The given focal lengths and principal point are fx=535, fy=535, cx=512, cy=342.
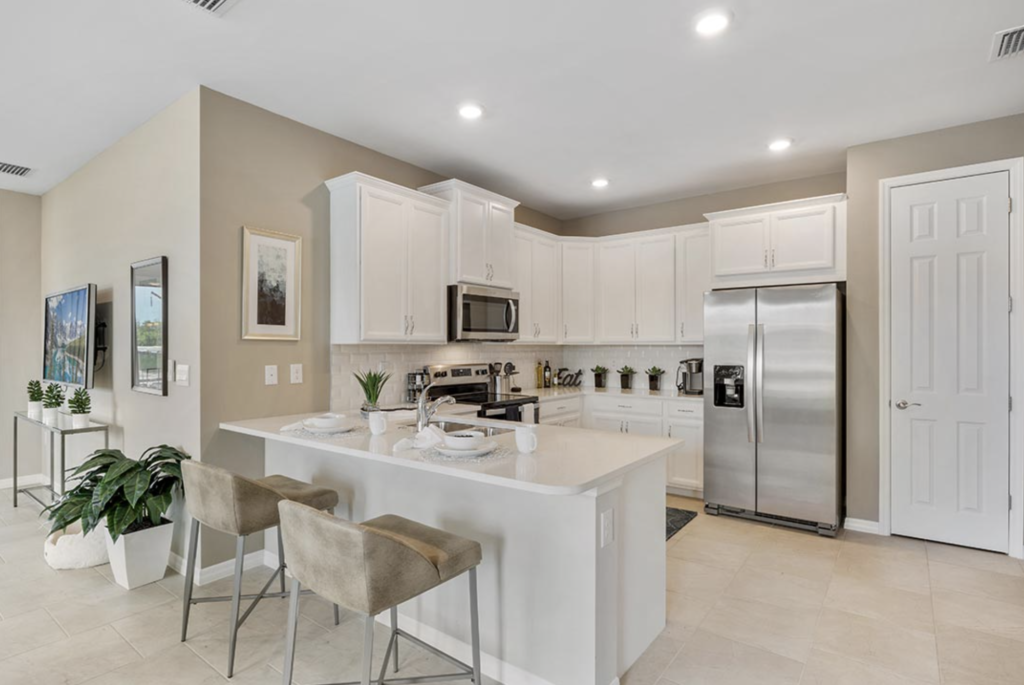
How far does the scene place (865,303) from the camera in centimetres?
384

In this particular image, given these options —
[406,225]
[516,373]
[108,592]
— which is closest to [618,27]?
[406,225]

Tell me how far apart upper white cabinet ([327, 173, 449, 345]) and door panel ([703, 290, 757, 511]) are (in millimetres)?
2211

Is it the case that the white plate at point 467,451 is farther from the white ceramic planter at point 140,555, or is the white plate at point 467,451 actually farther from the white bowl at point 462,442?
the white ceramic planter at point 140,555

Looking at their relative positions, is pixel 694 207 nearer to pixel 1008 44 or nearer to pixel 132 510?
pixel 1008 44

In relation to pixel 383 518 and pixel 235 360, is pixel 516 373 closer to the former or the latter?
pixel 235 360

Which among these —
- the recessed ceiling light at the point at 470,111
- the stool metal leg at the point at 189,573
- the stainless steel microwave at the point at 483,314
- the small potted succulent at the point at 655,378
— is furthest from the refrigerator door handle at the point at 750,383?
the stool metal leg at the point at 189,573

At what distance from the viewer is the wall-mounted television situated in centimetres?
386

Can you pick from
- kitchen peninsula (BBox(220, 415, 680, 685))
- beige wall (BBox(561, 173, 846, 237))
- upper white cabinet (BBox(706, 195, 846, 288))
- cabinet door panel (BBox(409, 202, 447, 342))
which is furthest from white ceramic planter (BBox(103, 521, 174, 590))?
beige wall (BBox(561, 173, 846, 237))

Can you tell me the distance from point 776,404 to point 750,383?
0.76ft

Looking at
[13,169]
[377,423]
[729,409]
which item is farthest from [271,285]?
[729,409]

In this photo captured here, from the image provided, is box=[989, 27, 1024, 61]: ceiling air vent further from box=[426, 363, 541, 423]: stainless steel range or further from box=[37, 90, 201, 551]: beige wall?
box=[37, 90, 201, 551]: beige wall

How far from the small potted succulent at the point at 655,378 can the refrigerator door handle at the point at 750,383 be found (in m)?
1.30

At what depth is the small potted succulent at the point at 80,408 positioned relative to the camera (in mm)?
4078

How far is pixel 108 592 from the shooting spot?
2889mm
